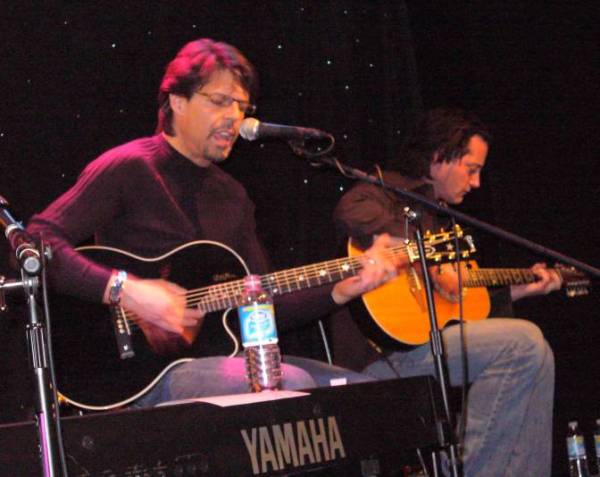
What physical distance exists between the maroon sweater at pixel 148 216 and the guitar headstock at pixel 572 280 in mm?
1452

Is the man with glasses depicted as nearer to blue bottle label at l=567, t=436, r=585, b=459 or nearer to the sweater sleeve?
the sweater sleeve

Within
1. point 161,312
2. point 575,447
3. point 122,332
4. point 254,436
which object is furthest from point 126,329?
point 575,447

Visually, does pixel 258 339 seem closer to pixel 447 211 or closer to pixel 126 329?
pixel 126 329

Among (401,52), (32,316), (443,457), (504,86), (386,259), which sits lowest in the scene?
(443,457)

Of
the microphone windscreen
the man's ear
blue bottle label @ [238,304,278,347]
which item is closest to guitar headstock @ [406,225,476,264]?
blue bottle label @ [238,304,278,347]

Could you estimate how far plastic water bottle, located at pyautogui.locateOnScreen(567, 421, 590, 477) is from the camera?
14.9 ft

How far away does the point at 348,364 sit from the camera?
146 inches

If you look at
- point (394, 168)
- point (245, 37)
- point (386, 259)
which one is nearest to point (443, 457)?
point (386, 259)

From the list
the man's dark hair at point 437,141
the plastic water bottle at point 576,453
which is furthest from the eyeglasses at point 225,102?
the plastic water bottle at point 576,453

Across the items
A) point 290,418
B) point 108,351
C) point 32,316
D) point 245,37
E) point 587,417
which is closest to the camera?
point 32,316

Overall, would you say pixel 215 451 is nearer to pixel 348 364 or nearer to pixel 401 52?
pixel 348 364

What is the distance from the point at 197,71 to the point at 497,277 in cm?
170

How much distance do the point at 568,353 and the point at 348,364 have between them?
5.01 ft

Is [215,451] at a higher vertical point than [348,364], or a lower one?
lower
